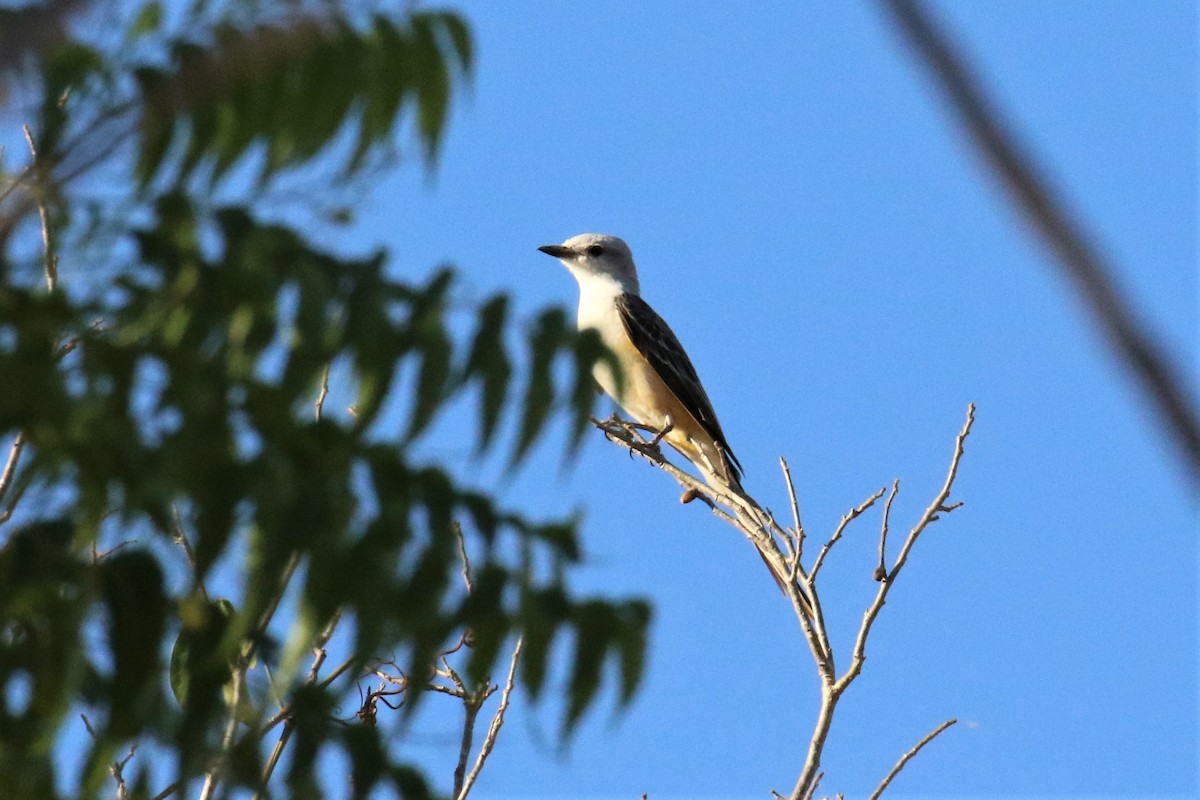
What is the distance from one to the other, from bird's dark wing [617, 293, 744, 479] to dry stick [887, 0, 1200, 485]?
29.4 feet

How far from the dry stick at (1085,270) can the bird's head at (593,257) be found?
423 inches

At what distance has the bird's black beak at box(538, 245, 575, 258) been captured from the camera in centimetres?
1141

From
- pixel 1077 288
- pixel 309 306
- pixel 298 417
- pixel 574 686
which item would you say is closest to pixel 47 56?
pixel 309 306

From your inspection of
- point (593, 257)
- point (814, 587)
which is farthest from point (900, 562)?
point (593, 257)

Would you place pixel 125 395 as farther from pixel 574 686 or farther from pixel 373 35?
pixel 373 35

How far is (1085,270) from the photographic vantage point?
553mm

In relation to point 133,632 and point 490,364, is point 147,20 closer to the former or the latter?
point 490,364

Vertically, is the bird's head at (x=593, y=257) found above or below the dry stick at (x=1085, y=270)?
above

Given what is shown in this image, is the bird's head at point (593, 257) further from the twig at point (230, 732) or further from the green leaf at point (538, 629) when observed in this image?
the green leaf at point (538, 629)

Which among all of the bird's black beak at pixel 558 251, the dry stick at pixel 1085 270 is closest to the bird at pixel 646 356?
the bird's black beak at pixel 558 251

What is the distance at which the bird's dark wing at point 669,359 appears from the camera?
1008 cm

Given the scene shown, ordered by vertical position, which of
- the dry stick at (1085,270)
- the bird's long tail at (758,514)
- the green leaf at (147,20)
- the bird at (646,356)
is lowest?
the dry stick at (1085,270)

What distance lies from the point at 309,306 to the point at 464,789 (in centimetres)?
235

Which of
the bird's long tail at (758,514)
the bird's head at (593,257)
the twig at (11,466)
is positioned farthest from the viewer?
Answer: the bird's head at (593,257)
